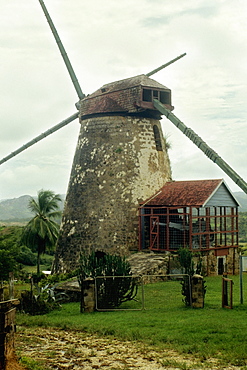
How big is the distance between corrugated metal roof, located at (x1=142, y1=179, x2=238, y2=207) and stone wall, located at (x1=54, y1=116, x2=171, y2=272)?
2.33 feet

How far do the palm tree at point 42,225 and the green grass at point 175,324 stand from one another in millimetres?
17218

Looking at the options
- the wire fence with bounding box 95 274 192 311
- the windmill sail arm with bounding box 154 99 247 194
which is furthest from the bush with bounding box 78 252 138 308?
the windmill sail arm with bounding box 154 99 247 194

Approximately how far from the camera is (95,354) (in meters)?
10.8

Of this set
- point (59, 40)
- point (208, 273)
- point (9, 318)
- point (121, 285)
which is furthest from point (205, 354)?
point (59, 40)

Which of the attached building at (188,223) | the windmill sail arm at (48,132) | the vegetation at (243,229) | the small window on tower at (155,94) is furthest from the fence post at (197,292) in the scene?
the vegetation at (243,229)

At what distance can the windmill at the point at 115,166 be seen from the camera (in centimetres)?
2584

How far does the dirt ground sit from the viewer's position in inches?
389

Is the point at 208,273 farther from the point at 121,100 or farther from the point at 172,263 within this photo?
the point at 121,100

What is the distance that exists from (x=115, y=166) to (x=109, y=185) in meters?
1.03

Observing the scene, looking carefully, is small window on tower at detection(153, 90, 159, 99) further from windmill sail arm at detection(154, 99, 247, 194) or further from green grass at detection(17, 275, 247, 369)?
green grass at detection(17, 275, 247, 369)

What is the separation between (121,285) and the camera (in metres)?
16.7

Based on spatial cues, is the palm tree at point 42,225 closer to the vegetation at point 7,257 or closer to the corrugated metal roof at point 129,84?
the corrugated metal roof at point 129,84

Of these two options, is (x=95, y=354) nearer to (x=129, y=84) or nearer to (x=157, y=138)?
(x=157, y=138)

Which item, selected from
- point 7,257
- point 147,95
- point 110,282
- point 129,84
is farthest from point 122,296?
point 129,84
